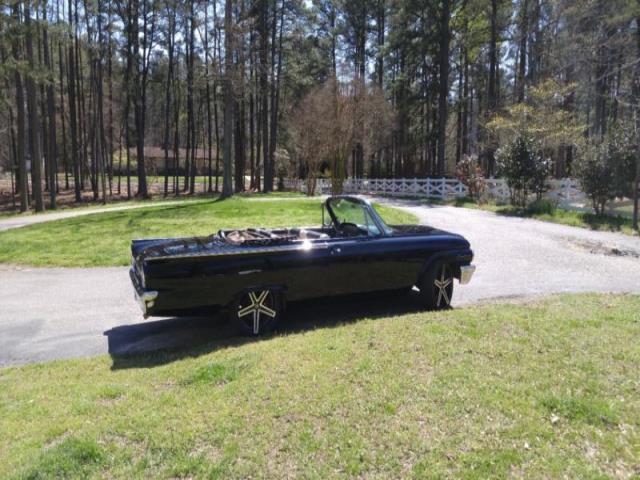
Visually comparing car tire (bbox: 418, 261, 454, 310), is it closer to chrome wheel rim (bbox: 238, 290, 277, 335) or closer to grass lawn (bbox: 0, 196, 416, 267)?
chrome wheel rim (bbox: 238, 290, 277, 335)

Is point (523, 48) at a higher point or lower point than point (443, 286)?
higher

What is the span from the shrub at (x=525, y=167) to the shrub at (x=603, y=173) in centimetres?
234

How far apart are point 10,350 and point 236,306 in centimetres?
241

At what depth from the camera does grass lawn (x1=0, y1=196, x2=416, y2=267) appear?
390 inches

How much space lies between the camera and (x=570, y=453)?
8.27ft

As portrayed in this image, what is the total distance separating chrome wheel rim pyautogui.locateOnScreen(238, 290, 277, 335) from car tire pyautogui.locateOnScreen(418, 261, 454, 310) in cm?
188

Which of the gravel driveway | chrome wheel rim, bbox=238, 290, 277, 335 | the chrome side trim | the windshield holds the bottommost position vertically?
the gravel driveway

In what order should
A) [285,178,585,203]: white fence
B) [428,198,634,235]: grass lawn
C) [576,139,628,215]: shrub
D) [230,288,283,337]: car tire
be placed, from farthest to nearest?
1. [285,178,585,203]: white fence
2. [576,139,628,215]: shrub
3. [428,198,634,235]: grass lawn
4. [230,288,283,337]: car tire

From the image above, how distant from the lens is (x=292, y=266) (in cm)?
486

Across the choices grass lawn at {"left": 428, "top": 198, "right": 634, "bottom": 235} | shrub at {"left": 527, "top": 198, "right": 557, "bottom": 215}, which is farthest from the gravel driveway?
shrub at {"left": 527, "top": 198, "right": 557, "bottom": 215}

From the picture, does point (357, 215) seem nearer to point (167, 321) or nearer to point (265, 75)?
point (167, 321)

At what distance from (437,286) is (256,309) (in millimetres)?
2225

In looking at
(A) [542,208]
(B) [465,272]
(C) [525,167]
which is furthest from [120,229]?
(C) [525,167]

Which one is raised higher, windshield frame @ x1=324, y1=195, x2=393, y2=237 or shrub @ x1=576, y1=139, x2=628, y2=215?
shrub @ x1=576, y1=139, x2=628, y2=215
